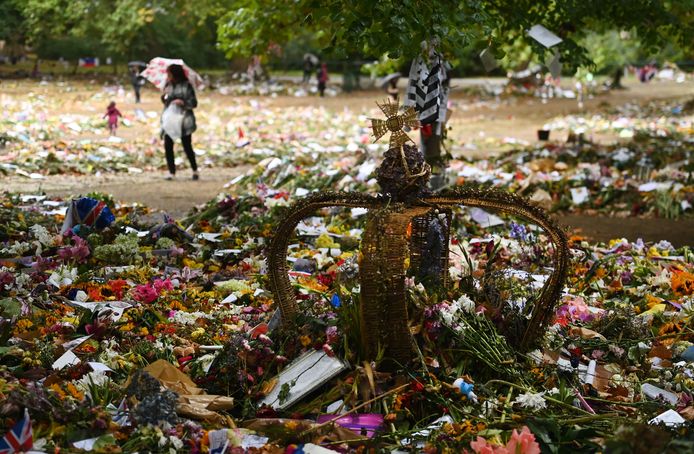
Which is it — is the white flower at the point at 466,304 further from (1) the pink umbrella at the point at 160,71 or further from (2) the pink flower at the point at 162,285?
(1) the pink umbrella at the point at 160,71

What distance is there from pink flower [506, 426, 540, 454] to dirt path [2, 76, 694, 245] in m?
2.37

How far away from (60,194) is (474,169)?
5145mm

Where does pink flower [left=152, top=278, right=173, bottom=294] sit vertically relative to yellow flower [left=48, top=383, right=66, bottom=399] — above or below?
below

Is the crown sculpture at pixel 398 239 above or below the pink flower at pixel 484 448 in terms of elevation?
above

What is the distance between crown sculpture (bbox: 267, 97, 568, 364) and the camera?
417 cm

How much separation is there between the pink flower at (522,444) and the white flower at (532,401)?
40 cm

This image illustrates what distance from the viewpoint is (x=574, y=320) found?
540 centimetres

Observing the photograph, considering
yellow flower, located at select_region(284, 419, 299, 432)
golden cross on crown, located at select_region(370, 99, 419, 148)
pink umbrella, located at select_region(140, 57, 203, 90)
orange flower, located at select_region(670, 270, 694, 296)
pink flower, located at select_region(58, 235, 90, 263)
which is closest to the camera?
yellow flower, located at select_region(284, 419, 299, 432)

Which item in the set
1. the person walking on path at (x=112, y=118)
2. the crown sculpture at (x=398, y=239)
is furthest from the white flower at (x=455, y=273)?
the person walking on path at (x=112, y=118)

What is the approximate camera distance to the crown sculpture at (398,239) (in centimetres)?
417

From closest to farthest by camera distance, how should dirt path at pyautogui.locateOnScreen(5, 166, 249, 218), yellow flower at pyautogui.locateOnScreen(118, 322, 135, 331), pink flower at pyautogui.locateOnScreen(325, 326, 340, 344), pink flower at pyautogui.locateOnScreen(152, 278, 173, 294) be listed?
1. pink flower at pyautogui.locateOnScreen(325, 326, 340, 344)
2. yellow flower at pyautogui.locateOnScreen(118, 322, 135, 331)
3. pink flower at pyautogui.locateOnScreen(152, 278, 173, 294)
4. dirt path at pyautogui.locateOnScreen(5, 166, 249, 218)

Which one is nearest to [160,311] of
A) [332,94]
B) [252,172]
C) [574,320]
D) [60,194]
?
[574,320]

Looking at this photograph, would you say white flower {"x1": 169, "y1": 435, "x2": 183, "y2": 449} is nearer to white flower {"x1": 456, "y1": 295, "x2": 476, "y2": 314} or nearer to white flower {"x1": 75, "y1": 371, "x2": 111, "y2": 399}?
white flower {"x1": 75, "y1": 371, "x2": 111, "y2": 399}

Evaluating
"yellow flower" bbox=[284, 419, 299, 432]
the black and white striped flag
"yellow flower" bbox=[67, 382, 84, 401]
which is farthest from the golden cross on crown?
the black and white striped flag
